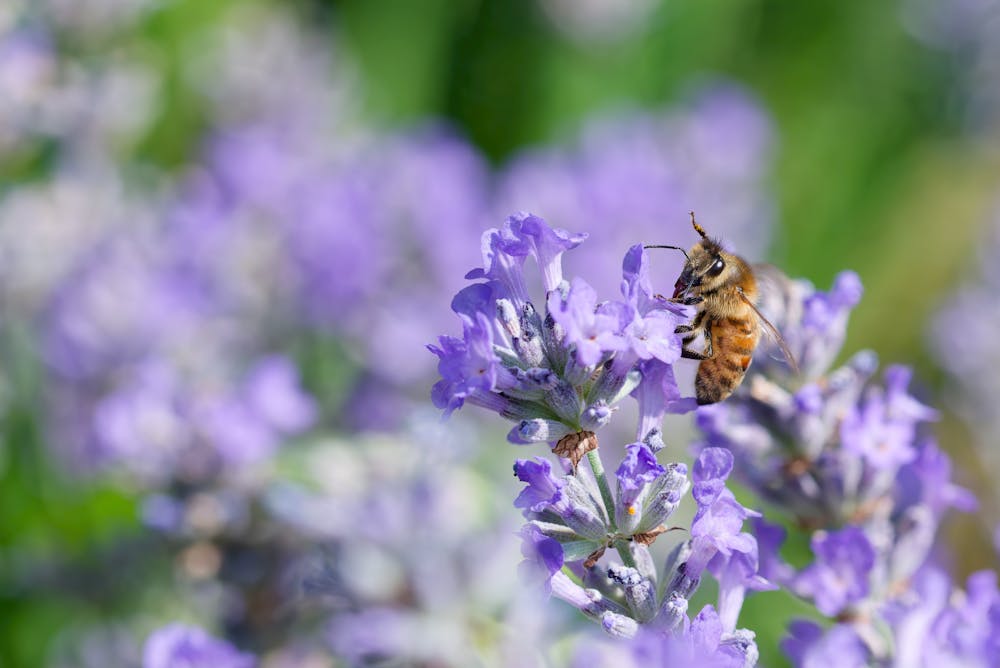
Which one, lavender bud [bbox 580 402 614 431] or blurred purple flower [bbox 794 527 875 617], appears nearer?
lavender bud [bbox 580 402 614 431]

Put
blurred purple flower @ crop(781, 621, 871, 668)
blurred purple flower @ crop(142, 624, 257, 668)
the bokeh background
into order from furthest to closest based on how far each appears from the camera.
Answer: the bokeh background
blurred purple flower @ crop(142, 624, 257, 668)
blurred purple flower @ crop(781, 621, 871, 668)

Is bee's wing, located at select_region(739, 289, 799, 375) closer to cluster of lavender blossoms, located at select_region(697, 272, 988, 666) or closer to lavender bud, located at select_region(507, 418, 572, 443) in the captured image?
cluster of lavender blossoms, located at select_region(697, 272, 988, 666)

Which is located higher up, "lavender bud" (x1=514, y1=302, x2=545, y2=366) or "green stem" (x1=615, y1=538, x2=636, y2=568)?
"lavender bud" (x1=514, y1=302, x2=545, y2=366)

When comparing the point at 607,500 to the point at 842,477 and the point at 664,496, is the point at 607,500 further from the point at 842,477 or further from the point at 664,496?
the point at 842,477

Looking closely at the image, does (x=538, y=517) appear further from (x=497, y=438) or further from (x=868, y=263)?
(x=868, y=263)

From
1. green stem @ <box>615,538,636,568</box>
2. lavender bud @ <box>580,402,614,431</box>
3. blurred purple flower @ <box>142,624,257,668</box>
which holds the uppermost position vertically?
lavender bud @ <box>580,402,614,431</box>

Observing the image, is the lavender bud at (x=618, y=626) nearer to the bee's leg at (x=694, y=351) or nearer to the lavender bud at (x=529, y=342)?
the lavender bud at (x=529, y=342)

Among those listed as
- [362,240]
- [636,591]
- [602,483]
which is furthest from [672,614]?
[362,240]

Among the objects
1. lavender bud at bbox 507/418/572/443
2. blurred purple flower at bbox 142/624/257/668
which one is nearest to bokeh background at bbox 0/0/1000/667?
blurred purple flower at bbox 142/624/257/668

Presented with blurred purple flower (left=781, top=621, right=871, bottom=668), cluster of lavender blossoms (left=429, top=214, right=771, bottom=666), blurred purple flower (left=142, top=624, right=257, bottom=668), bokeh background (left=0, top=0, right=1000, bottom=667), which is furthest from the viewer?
bokeh background (left=0, top=0, right=1000, bottom=667)
